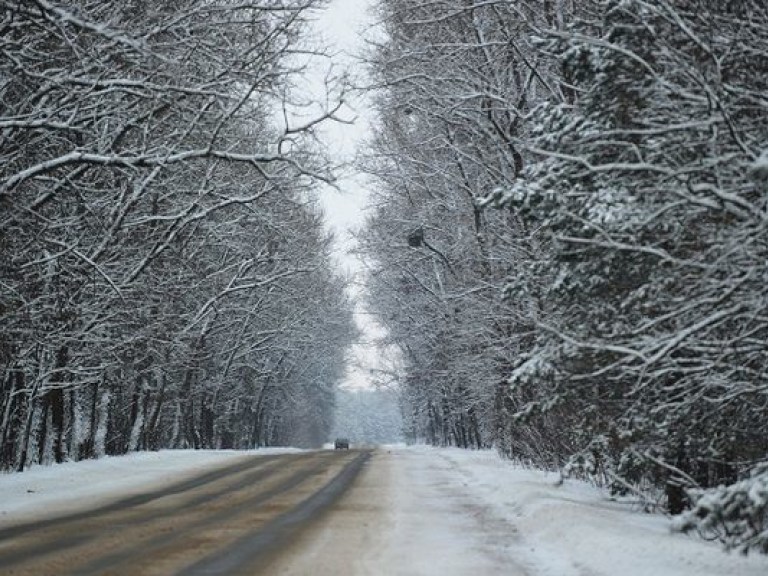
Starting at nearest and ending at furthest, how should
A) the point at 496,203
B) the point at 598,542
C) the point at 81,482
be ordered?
the point at 598,542, the point at 496,203, the point at 81,482

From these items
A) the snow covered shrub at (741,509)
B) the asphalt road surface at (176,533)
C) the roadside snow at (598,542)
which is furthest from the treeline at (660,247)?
the asphalt road surface at (176,533)

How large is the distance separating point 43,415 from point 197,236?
8.45 metres

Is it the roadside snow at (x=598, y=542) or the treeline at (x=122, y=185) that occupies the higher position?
the treeline at (x=122, y=185)

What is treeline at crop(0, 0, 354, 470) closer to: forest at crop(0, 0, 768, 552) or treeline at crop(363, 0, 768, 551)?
forest at crop(0, 0, 768, 552)

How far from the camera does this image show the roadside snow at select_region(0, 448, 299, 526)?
12.2 m

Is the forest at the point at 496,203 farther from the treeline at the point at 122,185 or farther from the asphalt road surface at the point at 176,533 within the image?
the asphalt road surface at the point at 176,533

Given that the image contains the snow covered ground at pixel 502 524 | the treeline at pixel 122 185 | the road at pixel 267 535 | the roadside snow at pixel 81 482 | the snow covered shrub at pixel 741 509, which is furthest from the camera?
the treeline at pixel 122 185

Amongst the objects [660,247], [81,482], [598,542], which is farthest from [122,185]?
[598,542]

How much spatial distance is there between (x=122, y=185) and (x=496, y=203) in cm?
1387

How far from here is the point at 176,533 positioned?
30.3ft

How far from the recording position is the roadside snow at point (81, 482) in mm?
12164

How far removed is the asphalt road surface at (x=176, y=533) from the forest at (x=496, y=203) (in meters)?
3.34

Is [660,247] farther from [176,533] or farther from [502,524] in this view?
[176,533]

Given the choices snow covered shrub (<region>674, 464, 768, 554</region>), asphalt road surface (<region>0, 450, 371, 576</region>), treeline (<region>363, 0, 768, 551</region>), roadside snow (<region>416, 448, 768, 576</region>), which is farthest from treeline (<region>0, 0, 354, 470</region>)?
snow covered shrub (<region>674, 464, 768, 554</region>)
